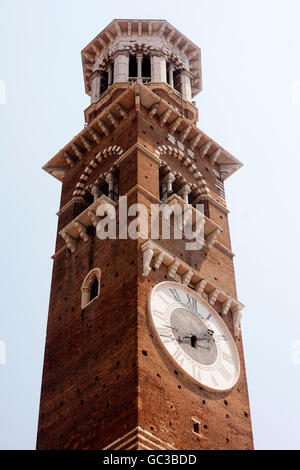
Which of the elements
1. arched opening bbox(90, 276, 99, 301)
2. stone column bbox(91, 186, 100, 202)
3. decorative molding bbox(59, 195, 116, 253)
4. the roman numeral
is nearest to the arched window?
arched opening bbox(90, 276, 99, 301)

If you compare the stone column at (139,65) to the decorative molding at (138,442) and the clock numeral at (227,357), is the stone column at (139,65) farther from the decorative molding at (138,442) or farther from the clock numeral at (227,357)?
the decorative molding at (138,442)

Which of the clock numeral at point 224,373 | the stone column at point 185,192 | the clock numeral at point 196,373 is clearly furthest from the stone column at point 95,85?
the clock numeral at point 196,373

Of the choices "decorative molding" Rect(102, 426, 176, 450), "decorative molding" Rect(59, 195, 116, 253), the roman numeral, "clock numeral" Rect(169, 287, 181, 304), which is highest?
"decorative molding" Rect(59, 195, 116, 253)

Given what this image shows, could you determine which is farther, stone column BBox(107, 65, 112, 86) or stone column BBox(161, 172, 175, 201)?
stone column BBox(107, 65, 112, 86)

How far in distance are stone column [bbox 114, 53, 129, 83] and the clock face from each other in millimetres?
10411

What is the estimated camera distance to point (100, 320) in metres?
21.5

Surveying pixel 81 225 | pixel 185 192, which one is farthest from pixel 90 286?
pixel 185 192

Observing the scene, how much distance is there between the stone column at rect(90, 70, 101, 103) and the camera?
30.9 m

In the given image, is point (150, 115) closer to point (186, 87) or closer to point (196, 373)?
point (186, 87)

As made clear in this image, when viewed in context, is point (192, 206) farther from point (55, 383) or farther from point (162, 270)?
point (55, 383)

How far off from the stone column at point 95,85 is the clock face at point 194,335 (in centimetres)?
1086

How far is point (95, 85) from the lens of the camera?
31.5 metres

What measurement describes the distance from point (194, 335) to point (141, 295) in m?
1.80

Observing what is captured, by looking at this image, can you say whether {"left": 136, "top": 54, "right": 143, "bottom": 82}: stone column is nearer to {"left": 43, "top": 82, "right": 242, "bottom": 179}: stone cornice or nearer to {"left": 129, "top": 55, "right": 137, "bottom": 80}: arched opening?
{"left": 129, "top": 55, "right": 137, "bottom": 80}: arched opening
